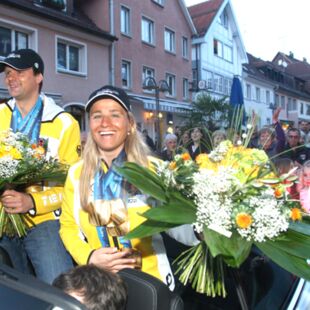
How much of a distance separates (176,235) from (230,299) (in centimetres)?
45

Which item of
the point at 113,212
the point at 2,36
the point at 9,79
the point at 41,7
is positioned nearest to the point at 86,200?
the point at 113,212

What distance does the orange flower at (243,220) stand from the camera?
1693mm

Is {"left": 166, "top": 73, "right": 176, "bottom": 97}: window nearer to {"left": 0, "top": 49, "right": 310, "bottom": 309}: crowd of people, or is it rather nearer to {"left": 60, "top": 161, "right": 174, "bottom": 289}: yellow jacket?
{"left": 0, "top": 49, "right": 310, "bottom": 309}: crowd of people

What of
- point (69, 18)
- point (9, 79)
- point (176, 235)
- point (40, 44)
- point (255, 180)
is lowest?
point (176, 235)

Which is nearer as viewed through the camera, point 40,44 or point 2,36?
point 2,36

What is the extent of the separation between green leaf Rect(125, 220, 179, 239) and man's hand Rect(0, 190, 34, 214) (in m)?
1.18

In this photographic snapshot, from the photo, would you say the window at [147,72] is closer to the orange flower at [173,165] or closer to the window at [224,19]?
the window at [224,19]

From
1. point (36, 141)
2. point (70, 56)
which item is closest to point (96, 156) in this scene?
point (36, 141)

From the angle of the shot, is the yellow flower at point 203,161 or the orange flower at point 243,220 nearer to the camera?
the orange flower at point 243,220

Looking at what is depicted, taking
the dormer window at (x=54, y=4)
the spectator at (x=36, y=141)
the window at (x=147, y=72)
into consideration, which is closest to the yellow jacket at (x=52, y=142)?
the spectator at (x=36, y=141)

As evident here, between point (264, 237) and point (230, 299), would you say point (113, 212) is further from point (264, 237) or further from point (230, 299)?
point (264, 237)

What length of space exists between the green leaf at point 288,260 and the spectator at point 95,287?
0.59m

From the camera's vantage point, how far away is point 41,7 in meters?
18.3

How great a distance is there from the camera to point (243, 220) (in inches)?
66.8
